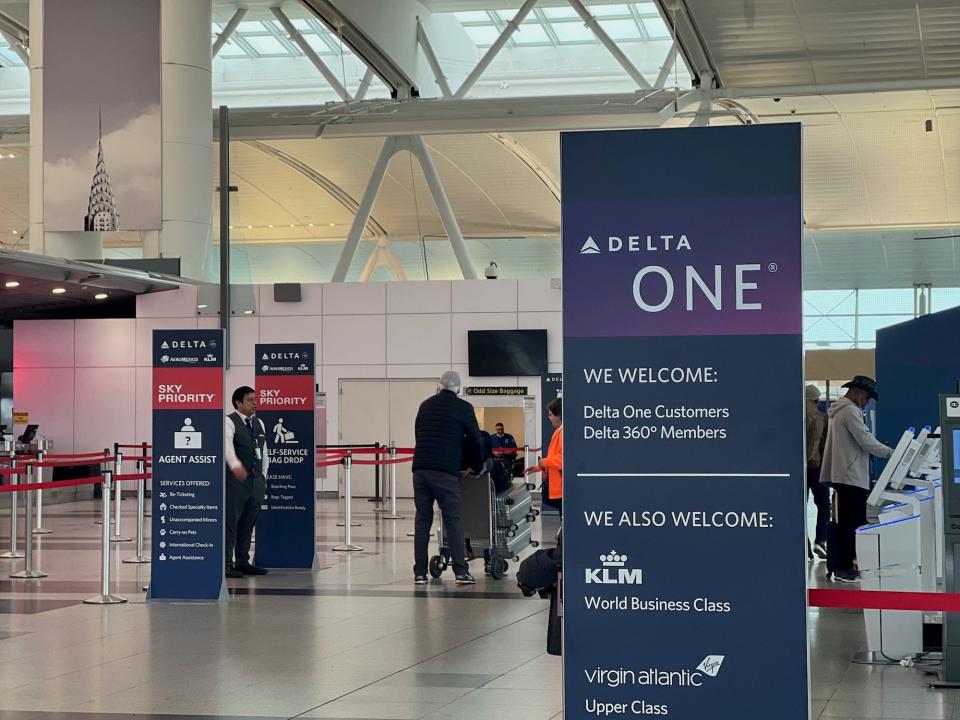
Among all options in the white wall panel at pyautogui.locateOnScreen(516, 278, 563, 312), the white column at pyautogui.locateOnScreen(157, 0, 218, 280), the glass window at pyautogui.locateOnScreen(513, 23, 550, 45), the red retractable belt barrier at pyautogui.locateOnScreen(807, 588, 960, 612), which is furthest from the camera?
the glass window at pyautogui.locateOnScreen(513, 23, 550, 45)

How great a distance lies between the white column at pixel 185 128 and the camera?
22.0 meters

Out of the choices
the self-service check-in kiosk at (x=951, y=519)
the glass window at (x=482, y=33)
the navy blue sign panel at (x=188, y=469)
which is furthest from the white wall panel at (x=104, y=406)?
the self-service check-in kiosk at (x=951, y=519)

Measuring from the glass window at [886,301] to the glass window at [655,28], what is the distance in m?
14.5

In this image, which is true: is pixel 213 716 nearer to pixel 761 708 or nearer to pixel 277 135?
pixel 761 708

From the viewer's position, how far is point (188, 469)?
10.7 meters

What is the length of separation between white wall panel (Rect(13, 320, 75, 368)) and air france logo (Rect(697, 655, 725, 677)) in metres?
25.0

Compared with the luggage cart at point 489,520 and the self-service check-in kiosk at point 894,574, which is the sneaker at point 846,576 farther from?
the self-service check-in kiosk at point 894,574

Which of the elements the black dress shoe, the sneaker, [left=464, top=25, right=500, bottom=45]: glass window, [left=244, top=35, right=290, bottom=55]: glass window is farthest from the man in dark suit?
[left=244, top=35, right=290, bottom=55]: glass window

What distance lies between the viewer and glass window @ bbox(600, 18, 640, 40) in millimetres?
29625

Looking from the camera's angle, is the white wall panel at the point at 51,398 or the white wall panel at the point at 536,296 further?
the white wall panel at the point at 51,398

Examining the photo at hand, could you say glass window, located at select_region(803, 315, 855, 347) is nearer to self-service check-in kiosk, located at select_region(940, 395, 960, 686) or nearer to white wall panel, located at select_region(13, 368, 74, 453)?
white wall panel, located at select_region(13, 368, 74, 453)

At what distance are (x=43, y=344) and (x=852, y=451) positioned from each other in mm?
20829

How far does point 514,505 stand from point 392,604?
2.37m

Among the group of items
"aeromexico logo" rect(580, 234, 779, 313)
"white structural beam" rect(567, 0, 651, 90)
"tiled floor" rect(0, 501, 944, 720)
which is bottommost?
"tiled floor" rect(0, 501, 944, 720)
